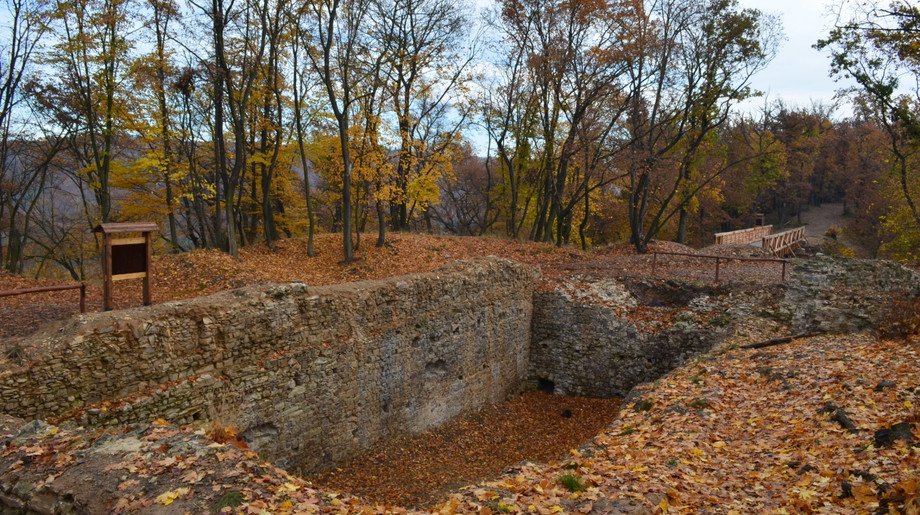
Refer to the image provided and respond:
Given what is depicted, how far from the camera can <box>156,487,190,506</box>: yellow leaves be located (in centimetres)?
540

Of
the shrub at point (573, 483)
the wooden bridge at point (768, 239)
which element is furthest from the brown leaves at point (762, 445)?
the wooden bridge at point (768, 239)

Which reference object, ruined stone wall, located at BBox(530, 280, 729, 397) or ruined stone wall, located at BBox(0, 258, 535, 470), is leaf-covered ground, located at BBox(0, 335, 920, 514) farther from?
ruined stone wall, located at BBox(530, 280, 729, 397)

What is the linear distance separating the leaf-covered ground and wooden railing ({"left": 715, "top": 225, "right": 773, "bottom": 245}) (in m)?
21.5

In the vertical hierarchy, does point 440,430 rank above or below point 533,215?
below

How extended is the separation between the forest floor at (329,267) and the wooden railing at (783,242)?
4329 millimetres

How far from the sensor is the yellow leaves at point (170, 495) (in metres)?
5.40

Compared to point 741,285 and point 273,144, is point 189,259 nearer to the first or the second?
point 273,144

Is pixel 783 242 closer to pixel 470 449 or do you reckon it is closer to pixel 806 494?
pixel 470 449

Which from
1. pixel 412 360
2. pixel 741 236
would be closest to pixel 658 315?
pixel 412 360

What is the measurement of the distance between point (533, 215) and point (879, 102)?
60.7ft

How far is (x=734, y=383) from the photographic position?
10531 mm

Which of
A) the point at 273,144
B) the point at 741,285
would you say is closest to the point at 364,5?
the point at 273,144

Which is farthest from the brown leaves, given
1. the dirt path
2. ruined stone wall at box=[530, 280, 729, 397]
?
the dirt path

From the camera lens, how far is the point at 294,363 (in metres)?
10.3
